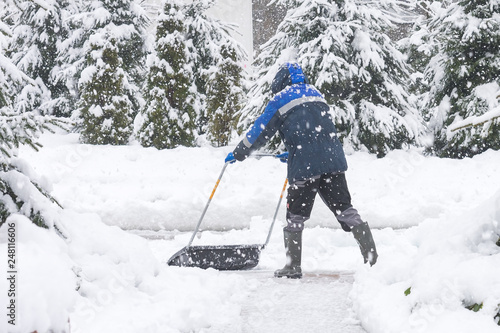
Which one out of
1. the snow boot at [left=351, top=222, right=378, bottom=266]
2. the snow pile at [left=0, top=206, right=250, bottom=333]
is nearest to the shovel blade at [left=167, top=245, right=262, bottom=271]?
the snow pile at [left=0, top=206, right=250, bottom=333]

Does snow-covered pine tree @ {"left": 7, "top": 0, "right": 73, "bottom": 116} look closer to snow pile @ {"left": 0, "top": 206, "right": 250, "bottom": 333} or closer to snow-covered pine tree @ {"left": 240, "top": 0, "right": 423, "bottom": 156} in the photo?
snow-covered pine tree @ {"left": 240, "top": 0, "right": 423, "bottom": 156}

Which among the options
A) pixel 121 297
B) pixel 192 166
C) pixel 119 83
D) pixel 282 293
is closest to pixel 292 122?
pixel 282 293

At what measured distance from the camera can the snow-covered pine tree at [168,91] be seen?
12.8 meters

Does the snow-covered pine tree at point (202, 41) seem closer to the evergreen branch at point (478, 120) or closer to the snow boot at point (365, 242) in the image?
the snow boot at point (365, 242)

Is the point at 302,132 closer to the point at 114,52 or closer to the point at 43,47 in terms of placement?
the point at 114,52

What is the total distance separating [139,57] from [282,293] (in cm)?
1342

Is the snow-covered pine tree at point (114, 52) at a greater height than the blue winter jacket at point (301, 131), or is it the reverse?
the blue winter jacket at point (301, 131)

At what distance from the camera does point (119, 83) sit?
13172mm

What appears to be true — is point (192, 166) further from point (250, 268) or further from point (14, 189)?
point (14, 189)

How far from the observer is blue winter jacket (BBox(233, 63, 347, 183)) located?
15.6 ft

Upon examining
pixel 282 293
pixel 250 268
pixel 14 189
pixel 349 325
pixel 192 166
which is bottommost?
pixel 192 166

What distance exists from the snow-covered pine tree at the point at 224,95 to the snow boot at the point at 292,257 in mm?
9509

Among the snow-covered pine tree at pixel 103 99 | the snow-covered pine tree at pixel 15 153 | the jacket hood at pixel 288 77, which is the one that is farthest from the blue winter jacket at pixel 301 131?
the snow-covered pine tree at pixel 103 99

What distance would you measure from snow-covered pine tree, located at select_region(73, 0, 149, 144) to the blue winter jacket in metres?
8.73
